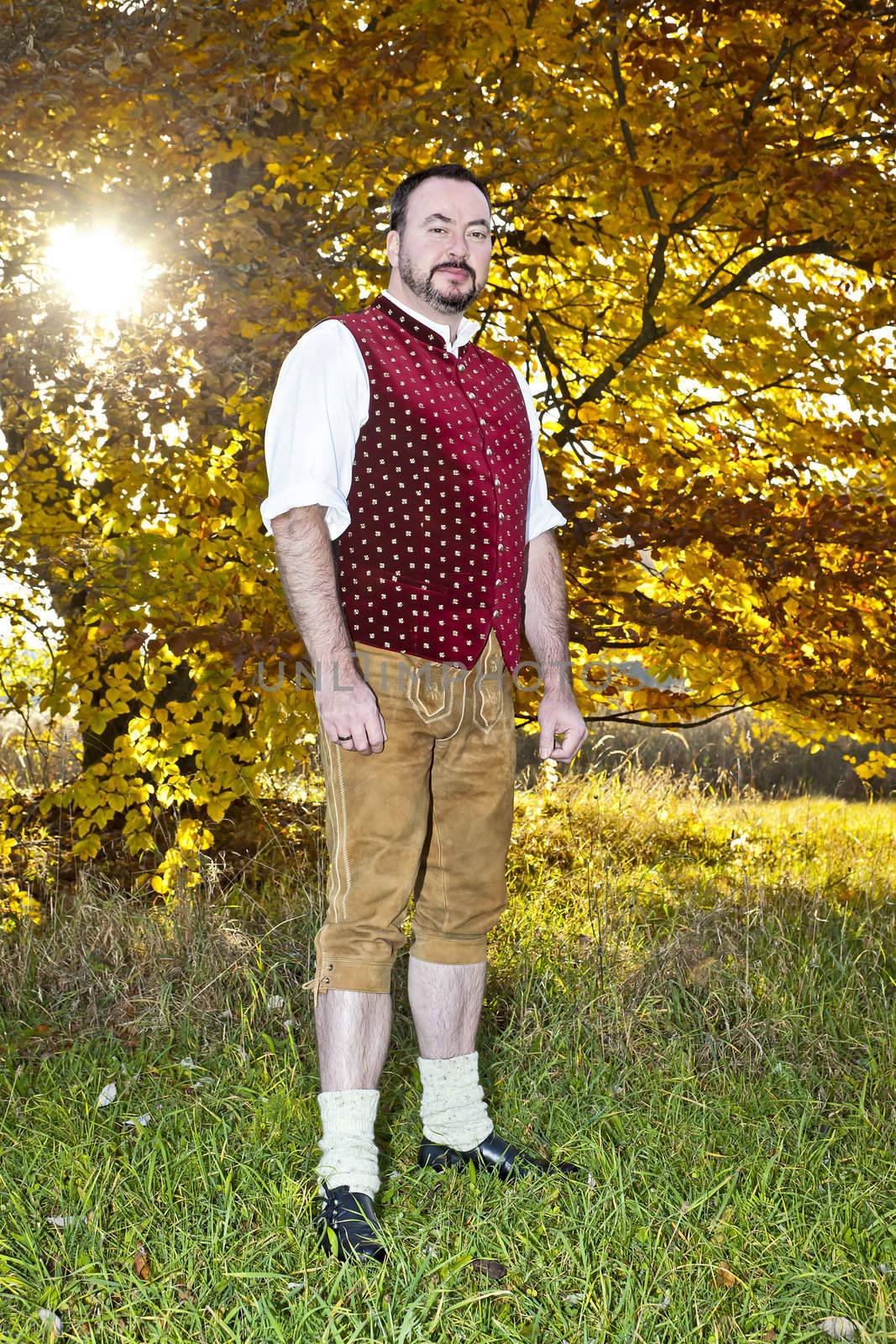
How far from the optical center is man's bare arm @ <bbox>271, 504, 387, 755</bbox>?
2.40 metres

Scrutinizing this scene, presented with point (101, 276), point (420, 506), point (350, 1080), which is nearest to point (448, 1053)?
point (350, 1080)

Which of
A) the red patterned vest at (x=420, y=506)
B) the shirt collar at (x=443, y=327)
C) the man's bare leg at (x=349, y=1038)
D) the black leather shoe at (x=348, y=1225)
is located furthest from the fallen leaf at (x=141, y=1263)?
the shirt collar at (x=443, y=327)

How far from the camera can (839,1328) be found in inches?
85.0

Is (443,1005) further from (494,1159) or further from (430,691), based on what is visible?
(430,691)

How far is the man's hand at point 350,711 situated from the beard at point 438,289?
861 millimetres

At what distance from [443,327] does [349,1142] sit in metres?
1.79

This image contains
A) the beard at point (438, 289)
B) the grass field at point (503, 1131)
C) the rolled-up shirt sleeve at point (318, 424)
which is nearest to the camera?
the grass field at point (503, 1131)

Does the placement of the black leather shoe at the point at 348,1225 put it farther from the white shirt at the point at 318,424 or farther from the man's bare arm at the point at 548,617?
the white shirt at the point at 318,424

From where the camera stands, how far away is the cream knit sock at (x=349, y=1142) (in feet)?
8.01

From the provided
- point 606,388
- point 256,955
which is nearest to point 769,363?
point 606,388

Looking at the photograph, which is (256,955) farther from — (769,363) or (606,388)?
(769,363)

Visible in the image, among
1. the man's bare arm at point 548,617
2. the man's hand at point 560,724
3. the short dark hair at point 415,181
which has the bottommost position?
the man's hand at point 560,724

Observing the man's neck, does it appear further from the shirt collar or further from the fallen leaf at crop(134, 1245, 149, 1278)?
the fallen leaf at crop(134, 1245, 149, 1278)

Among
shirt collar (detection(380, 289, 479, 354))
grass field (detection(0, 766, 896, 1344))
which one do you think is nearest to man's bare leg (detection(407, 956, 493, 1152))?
grass field (detection(0, 766, 896, 1344))
